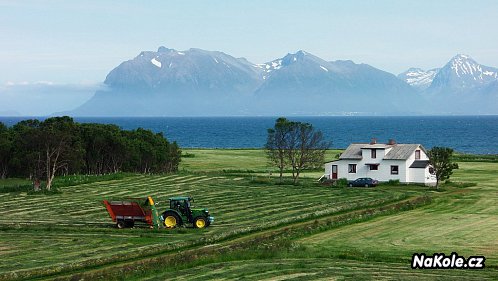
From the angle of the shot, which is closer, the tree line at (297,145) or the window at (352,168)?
the tree line at (297,145)

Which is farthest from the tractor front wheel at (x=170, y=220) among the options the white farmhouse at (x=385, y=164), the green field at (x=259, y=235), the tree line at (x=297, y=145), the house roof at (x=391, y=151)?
the house roof at (x=391, y=151)

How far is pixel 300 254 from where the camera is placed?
4269 centimetres

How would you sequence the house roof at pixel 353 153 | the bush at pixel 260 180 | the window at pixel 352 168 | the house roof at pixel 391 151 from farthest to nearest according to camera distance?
the house roof at pixel 353 153, the window at pixel 352 168, the house roof at pixel 391 151, the bush at pixel 260 180

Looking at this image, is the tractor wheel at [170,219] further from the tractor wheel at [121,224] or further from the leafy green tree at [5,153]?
the leafy green tree at [5,153]

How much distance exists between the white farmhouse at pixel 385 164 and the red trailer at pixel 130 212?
4477 cm

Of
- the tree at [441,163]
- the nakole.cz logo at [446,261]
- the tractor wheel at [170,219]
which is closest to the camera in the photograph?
the nakole.cz logo at [446,261]

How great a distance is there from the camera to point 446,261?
39469mm

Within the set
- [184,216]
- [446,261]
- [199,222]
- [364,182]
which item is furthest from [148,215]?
[364,182]

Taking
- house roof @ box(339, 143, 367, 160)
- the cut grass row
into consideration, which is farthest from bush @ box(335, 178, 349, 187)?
the cut grass row

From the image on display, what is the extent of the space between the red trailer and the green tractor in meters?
0.72

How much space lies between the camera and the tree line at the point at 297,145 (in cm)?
9225

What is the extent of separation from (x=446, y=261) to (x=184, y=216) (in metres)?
A: 20.4

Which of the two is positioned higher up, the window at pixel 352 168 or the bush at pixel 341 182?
the window at pixel 352 168

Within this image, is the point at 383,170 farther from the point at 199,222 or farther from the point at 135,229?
the point at 135,229
